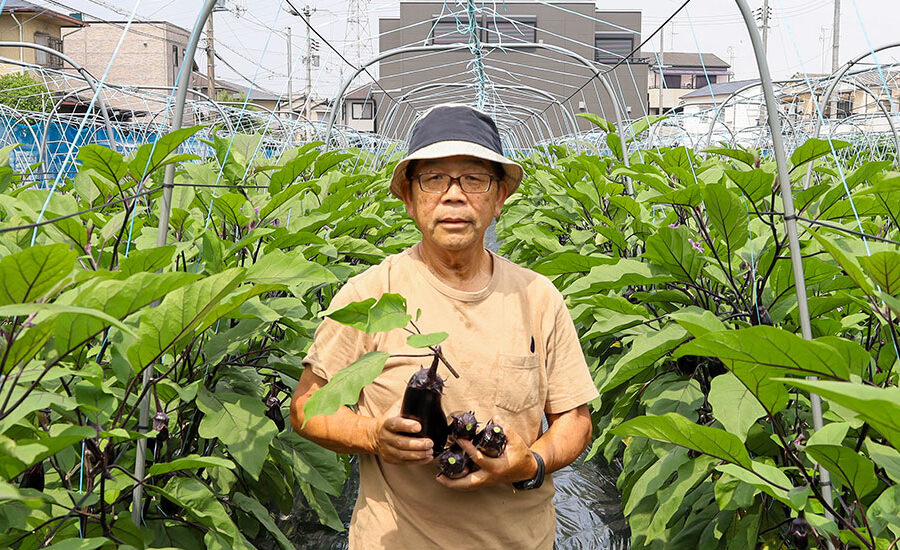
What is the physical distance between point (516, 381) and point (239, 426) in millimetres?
776

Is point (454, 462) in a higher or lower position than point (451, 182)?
lower

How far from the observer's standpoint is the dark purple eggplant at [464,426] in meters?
1.40

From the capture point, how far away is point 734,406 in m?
1.78

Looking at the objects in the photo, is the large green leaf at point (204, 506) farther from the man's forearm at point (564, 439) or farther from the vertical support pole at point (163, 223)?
the man's forearm at point (564, 439)

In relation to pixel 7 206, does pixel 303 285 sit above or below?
below

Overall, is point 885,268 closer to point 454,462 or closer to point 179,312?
point 454,462

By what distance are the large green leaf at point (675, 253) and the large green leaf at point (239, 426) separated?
1165 millimetres

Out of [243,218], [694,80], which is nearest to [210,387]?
[243,218]

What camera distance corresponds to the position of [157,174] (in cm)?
262

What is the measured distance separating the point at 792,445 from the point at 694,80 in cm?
5395

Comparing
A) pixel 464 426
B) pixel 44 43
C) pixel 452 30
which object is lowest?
pixel 464 426

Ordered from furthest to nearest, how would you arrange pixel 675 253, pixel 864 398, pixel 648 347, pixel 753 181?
1. pixel 675 253
2. pixel 753 181
3. pixel 648 347
4. pixel 864 398

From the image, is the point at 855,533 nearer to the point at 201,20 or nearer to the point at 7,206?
the point at 201,20

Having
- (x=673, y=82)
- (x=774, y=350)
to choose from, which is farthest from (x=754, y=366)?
(x=673, y=82)
